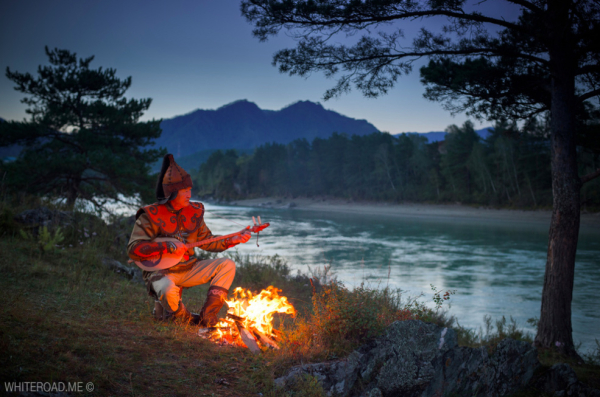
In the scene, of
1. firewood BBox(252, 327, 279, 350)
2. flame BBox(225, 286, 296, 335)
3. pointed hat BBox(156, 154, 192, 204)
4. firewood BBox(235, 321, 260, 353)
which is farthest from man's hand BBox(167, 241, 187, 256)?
firewood BBox(252, 327, 279, 350)

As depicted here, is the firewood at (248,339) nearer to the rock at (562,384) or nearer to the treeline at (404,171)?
the rock at (562,384)

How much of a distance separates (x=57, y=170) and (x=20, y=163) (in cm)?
122

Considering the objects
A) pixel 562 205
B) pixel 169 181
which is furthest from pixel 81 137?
pixel 562 205

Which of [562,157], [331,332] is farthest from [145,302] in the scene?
[562,157]

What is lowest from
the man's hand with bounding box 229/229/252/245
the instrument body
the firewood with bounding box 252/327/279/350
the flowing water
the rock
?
the flowing water

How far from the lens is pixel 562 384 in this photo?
439cm

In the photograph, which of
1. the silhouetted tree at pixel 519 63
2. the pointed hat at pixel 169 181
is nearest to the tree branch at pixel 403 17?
the silhouetted tree at pixel 519 63

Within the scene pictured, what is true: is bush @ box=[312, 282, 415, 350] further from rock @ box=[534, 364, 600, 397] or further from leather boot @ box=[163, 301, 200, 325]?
rock @ box=[534, 364, 600, 397]

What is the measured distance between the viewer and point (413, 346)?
3.78 meters

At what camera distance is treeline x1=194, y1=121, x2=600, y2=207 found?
45.4 m

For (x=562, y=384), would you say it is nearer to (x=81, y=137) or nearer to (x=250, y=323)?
(x=250, y=323)

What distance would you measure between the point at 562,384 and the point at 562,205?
3.18m

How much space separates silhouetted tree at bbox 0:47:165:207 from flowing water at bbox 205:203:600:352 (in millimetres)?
4601

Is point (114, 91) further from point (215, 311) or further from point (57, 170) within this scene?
point (215, 311)
